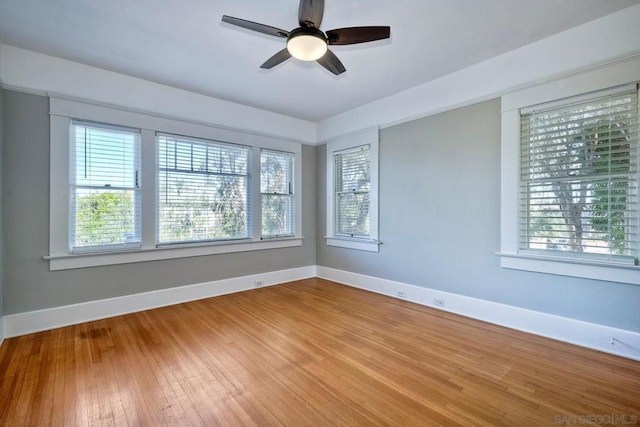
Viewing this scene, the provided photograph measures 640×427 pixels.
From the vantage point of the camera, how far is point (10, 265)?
294 centimetres

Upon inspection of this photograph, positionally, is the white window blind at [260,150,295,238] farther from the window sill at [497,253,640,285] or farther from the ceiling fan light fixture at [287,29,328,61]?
the window sill at [497,253,640,285]

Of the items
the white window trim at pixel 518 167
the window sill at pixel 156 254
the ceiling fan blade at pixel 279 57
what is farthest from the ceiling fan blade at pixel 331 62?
the window sill at pixel 156 254

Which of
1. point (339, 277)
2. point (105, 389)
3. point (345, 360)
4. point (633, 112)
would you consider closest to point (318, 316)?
point (345, 360)

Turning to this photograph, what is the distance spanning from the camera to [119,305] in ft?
11.5

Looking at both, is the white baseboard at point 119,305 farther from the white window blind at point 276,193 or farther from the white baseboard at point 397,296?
the white window blind at point 276,193

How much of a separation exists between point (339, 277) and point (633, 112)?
4.05 m

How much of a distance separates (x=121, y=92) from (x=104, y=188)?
3.96 ft

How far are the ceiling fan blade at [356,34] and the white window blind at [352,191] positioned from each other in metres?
2.44

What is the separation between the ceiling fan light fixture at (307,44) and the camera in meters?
2.11

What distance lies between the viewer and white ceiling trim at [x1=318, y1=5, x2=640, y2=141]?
245cm

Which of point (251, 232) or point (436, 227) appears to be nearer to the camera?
point (436, 227)

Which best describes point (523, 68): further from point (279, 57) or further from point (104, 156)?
point (104, 156)

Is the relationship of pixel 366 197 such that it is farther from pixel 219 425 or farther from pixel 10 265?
pixel 10 265

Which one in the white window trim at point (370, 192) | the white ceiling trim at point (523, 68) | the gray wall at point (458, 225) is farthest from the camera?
the white window trim at point (370, 192)
